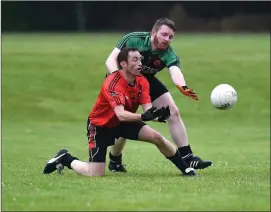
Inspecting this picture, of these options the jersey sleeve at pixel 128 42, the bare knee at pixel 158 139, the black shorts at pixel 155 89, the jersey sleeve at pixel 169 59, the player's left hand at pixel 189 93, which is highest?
the jersey sleeve at pixel 128 42

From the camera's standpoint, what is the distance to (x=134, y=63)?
34.1 ft

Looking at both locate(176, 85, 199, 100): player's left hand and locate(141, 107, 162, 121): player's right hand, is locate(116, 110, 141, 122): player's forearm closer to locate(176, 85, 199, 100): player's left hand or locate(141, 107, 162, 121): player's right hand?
locate(141, 107, 162, 121): player's right hand

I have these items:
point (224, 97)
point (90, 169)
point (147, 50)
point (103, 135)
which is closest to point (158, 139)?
point (103, 135)

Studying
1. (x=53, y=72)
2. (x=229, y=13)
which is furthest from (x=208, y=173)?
(x=229, y=13)

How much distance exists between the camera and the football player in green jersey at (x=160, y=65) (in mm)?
11062

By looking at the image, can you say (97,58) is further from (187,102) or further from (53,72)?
(187,102)

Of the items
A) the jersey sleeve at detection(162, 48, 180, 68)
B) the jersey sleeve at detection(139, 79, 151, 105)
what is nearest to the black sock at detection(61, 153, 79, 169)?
the jersey sleeve at detection(139, 79, 151, 105)

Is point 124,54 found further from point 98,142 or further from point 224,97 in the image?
point 224,97

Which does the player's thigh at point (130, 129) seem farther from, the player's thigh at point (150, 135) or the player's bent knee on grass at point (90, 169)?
the player's bent knee on grass at point (90, 169)

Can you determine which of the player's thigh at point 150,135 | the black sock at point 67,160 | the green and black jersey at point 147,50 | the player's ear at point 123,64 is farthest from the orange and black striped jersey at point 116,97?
the green and black jersey at point 147,50

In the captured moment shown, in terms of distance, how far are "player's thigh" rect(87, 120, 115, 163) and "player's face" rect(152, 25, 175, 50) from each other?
1405mm

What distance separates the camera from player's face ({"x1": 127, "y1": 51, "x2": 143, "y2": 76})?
1040 cm

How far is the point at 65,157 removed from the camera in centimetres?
1117

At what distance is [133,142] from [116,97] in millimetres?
9740
